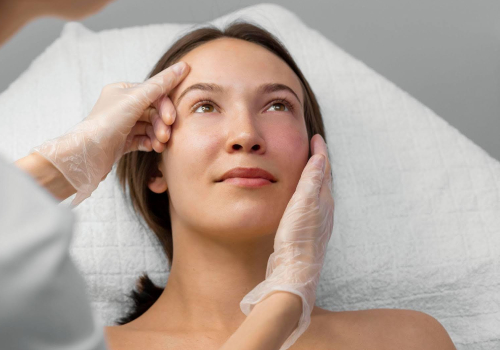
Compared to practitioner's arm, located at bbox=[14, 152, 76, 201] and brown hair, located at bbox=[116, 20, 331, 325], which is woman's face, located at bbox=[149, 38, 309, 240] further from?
practitioner's arm, located at bbox=[14, 152, 76, 201]

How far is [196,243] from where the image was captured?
5.20ft

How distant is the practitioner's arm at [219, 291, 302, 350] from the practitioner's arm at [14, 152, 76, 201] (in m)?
0.63

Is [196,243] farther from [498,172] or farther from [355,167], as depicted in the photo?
[498,172]

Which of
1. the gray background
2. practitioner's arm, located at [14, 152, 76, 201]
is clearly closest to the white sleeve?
practitioner's arm, located at [14, 152, 76, 201]

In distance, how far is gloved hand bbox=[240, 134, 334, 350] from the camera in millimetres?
1287

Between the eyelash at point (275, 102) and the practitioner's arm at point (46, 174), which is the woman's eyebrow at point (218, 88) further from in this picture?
the practitioner's arm at point (46, 174)

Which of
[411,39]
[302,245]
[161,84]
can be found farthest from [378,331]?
[411,39]

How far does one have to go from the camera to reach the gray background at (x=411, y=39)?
2447 millimetres

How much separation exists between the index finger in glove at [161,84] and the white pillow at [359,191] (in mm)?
491

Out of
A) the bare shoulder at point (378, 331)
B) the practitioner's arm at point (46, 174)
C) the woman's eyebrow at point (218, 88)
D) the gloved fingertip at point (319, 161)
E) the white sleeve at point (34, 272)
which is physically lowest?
the bare shoulder at point (378, 331)

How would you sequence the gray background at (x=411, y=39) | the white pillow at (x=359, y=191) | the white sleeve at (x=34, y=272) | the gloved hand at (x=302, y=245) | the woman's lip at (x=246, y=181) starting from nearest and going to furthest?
the white sleeve at (x=34, y=272) < the gloved hand at (x=302, y=245) < the woman's lip at (x=246, y=181) < the white pillow at (x=359, y=191) < the gray background at (x=411, y=39)

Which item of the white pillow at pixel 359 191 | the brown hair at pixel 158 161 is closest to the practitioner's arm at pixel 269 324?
the brown hair at pixel 158 161

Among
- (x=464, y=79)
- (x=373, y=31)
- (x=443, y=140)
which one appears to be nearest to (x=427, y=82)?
(x=464, y=79)

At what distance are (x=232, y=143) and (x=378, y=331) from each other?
0.64m
